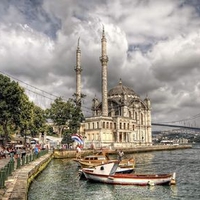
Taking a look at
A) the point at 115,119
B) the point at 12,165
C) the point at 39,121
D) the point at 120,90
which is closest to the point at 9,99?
the point at 12,165

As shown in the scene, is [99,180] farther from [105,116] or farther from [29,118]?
[105,116]

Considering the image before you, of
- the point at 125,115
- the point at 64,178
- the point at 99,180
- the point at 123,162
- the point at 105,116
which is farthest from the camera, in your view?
the point at 125,115

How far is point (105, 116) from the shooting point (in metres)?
89.6

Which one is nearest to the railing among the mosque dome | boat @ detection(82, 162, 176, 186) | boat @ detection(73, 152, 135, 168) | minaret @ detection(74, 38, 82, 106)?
boat @ detection(73, 152, 135, 168)

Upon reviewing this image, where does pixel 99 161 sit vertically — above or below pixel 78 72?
below

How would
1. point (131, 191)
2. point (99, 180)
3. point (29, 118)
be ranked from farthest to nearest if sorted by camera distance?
point (29, 118) → point (99, 180) → point (131, 191)

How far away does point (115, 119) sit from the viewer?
9281 cm

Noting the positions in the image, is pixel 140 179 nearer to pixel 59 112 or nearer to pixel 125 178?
pixel 125 178

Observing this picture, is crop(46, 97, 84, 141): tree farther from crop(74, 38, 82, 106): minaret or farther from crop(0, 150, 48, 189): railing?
crop(0, 150, 48, 189): railing

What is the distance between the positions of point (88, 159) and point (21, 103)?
54.1 ft

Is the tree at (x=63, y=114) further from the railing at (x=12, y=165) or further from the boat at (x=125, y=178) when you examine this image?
the boat at (x=125, y=178)

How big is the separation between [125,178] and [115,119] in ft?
225

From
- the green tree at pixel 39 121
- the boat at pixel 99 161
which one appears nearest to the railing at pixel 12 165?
the boat at pixel 99 161

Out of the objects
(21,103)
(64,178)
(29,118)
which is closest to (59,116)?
(29,118)
